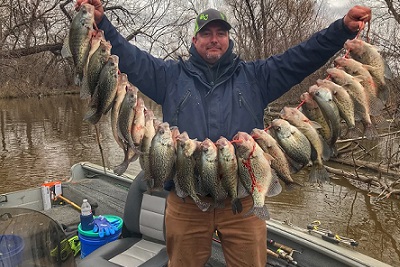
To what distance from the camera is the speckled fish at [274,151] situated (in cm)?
242

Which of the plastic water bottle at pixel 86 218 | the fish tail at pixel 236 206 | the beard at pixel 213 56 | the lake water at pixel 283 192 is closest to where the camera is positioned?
the fish tail at pixel 236 206

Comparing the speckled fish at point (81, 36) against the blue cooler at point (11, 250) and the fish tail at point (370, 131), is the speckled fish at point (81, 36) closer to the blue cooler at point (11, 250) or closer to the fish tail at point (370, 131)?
the blue cooler at point (11, 250)

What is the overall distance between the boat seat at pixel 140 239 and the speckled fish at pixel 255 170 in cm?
152

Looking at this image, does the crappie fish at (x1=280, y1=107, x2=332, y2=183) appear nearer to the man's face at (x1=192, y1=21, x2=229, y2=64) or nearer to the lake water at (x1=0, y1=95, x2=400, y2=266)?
the man's face at (x1=192, y1=21, x2=229, y2=64)

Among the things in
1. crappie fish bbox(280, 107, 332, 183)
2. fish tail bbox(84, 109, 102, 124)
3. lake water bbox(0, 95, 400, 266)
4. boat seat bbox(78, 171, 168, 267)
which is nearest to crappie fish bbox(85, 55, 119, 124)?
fish tail bbox(84, 109, 102, 124)

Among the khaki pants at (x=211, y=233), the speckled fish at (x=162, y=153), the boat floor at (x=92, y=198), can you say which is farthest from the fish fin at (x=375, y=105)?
the boat floor at (x=92, y=198)

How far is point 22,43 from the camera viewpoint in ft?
49.0

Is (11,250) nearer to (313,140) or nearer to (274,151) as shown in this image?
(274,151)

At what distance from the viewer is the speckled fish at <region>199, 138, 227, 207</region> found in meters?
2.33

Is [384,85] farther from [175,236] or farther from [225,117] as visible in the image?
[175,236]

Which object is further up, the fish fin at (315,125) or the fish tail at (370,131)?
the fish fin at (315,125)

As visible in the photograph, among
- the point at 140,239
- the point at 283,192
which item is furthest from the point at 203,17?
the point at 283,192

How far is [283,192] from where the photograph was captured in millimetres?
8477

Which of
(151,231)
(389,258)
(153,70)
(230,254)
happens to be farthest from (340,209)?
(153,70)
